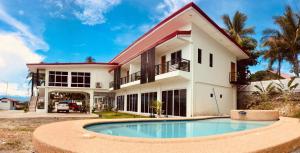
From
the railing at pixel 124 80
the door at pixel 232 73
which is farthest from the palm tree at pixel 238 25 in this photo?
the railing at pixel 124 80

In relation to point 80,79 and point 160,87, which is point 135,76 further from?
point 80,79

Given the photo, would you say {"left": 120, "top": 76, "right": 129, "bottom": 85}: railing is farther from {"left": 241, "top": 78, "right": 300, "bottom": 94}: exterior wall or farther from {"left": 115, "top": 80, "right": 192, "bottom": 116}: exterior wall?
{"left": 241, "top": 78, "right": 300, "bottom": 94}: exterior wall

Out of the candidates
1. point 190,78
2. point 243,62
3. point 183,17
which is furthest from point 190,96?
point 243,62

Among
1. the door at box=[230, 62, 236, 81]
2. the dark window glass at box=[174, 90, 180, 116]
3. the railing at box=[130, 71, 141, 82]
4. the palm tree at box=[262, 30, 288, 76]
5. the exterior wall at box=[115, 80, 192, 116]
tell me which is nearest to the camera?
the exterior wall at box=[115, 80, 192, 116]

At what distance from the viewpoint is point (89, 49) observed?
184 ft

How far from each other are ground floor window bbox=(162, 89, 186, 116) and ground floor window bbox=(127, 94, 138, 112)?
6428 mm

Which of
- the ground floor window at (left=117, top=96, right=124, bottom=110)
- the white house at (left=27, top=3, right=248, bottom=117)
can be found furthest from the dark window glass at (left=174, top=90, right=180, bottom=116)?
the ground floor window at (left=117, top=96, right=124, bottom=110)

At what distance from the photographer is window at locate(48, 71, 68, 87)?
31547 millimetres

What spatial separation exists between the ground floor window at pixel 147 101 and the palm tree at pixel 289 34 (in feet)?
42.2

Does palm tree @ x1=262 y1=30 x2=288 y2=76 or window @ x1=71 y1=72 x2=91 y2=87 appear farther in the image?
window @ x1=71 y1=72 x2=91 y2=87

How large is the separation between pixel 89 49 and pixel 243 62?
118 feet

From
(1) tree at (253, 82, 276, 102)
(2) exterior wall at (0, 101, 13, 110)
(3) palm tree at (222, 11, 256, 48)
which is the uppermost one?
(3) palm tree at (222, 11, 256, 48)

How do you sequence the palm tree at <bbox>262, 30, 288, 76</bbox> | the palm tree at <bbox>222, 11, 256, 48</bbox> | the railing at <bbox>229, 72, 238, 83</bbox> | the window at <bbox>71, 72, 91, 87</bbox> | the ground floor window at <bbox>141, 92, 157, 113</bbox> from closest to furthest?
1. the ground floor window at <bbox>141, 92, 157, 113</bbox>
2. the railing at <bbox>229, 72, 238, 83</bbox>
3. the palm tree at <bbox>262, 30, 288, 76</bbox>
4. the window at <bbox>71, 72, 91, 87</bbox>
5. the palm tree at <bbox>222, 11, 256, 48</bbox>

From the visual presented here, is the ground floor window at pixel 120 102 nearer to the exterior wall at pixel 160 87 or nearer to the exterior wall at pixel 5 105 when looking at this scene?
the exterior wall at pixel 160 87
